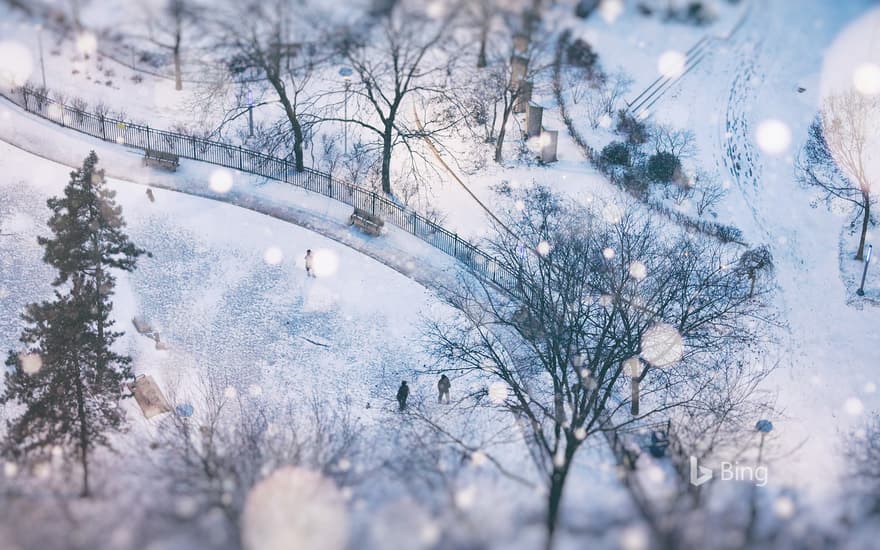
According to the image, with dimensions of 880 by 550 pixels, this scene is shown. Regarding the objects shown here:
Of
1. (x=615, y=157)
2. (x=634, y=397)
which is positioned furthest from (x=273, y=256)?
(x=615, y=157)

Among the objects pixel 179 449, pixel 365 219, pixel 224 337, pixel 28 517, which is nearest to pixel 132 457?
pixel 179 449

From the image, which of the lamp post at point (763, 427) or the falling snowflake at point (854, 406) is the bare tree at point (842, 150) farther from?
the lamp post at point (763, 427)

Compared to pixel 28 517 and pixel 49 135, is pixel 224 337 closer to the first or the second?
pixel 28 517

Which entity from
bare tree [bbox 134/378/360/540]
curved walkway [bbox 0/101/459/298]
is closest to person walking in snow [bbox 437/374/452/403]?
bare tree [bbox 134/378/360/540]

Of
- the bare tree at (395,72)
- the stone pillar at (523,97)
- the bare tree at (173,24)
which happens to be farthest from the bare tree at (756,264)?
the bare tree at (173,24)

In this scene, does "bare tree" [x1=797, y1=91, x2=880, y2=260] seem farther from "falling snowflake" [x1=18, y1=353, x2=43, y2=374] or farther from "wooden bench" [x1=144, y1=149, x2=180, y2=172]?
"falling snowflake" [x1=18, y1=353, x2=43, y2=374]
